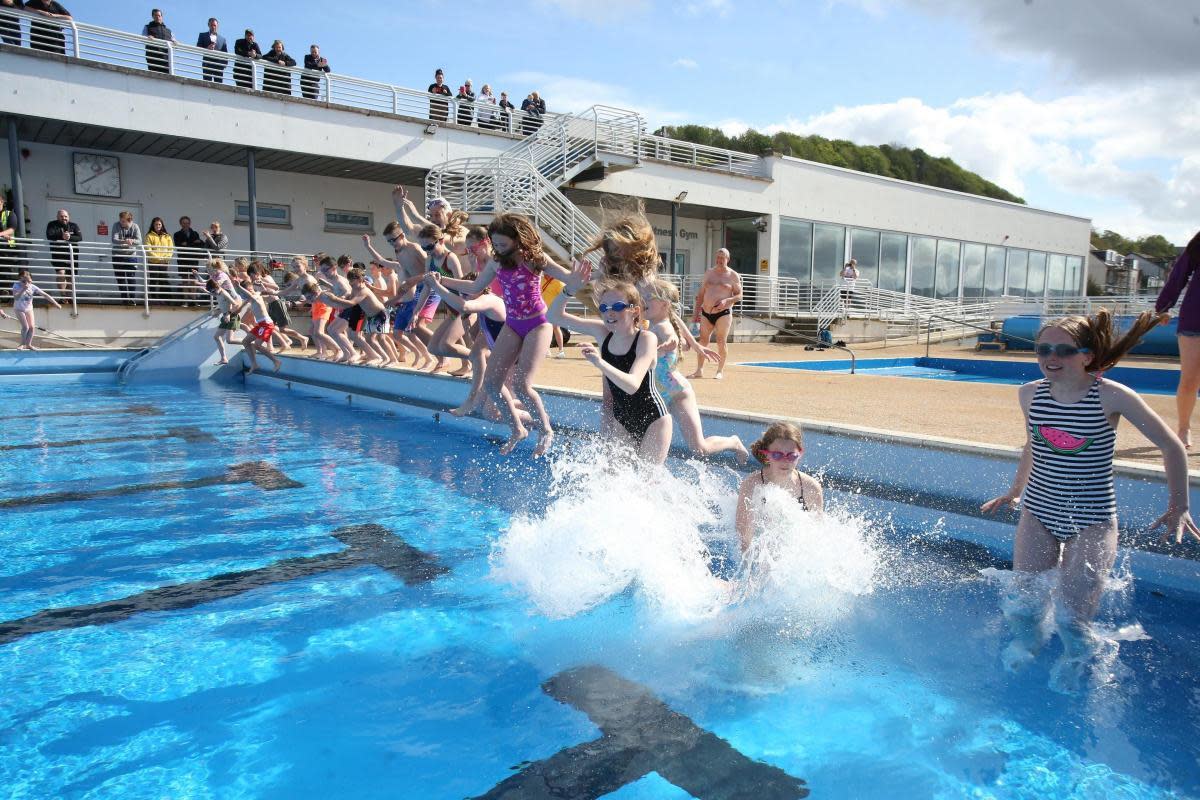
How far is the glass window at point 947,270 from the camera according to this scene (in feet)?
97.3

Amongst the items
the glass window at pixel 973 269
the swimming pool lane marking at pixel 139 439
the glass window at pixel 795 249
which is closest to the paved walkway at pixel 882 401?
the swimming pool lane marking at pixel 139 439

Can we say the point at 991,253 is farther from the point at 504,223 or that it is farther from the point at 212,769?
the point at 212,769

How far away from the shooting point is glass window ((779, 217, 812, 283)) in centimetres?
2567

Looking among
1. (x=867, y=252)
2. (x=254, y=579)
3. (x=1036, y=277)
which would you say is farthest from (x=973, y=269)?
(x=254, y=579)

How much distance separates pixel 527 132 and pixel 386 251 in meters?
5.04

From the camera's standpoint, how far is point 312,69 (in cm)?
1836

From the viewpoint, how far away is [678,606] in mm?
3820

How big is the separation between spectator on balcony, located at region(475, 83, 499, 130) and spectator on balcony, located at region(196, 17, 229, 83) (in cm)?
580

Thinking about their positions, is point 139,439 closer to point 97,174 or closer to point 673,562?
point 673,562

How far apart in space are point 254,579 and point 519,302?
9.24 feet

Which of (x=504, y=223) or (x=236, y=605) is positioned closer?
(x=236, y=605)

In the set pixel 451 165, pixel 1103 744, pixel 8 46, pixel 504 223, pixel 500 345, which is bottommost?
pixel 1103 744

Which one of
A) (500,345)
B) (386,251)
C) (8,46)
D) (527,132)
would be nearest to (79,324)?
(8,46)

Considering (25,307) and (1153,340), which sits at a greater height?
(25,307)
